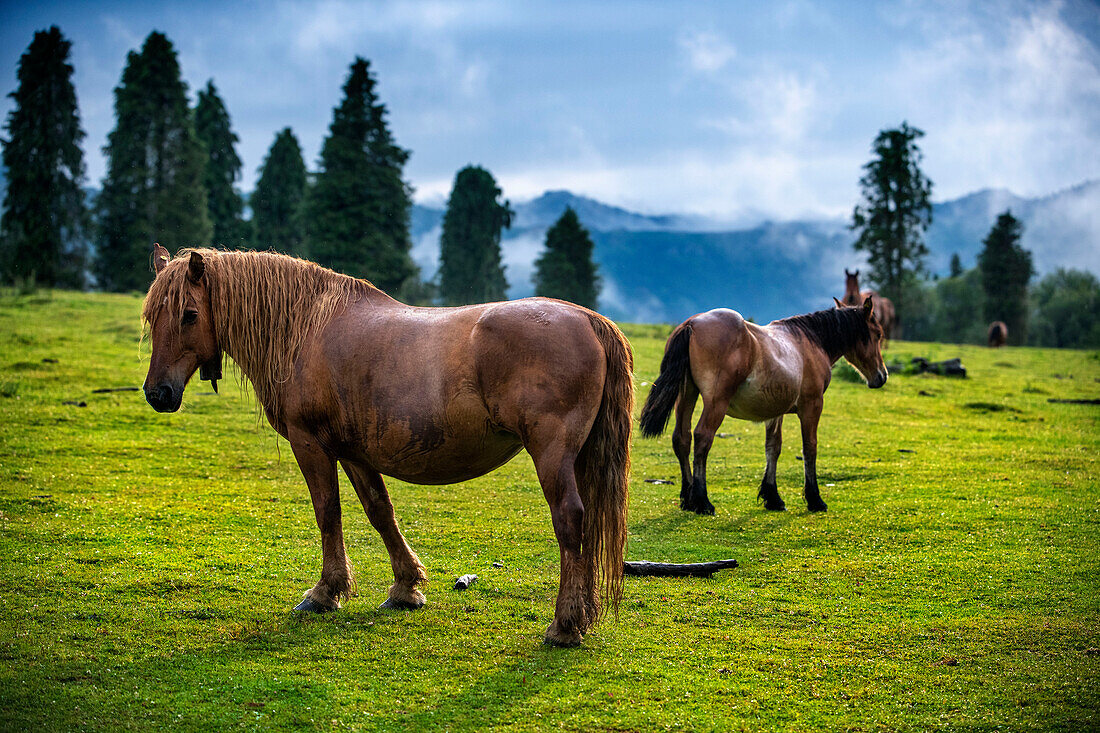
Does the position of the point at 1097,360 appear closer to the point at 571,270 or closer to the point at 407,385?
the point at 571,270

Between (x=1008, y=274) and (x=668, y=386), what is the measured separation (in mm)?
57978

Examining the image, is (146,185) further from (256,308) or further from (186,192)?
(256,308)

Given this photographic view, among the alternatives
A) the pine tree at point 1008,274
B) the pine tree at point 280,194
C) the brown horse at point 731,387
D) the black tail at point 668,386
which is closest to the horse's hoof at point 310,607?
the brown horse at point 731,387

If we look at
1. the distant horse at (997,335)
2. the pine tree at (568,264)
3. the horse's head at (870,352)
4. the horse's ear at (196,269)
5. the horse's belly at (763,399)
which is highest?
the pine tree at (568,264)

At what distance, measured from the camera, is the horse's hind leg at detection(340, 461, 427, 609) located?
5941 millimetres

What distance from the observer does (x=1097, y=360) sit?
101 feet

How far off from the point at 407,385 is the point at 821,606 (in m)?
3.67

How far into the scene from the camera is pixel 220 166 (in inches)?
1923

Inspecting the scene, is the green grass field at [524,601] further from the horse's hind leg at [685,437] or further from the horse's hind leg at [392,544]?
the horse's hind leg at [685,437]

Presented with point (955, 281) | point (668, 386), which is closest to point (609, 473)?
point (668, 386)

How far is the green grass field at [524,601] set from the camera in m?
4.30

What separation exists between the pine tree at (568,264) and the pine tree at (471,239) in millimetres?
3562

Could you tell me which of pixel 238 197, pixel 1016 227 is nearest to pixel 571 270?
pixel 238 197

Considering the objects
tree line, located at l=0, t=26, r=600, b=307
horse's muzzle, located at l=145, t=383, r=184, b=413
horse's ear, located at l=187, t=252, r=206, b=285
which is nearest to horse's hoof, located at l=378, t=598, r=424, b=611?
horse's muzzle, located at l=145, t=383, r=184, b=413
